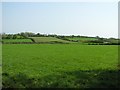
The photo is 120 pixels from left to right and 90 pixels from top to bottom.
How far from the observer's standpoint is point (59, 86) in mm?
11102

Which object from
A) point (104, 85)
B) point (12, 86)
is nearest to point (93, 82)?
point (104, 85)

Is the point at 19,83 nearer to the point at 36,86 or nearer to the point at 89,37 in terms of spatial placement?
the point at 36,86

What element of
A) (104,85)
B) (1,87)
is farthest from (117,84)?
(1,87)

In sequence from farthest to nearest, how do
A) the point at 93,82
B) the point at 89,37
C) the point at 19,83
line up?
the point at 89,37
the point at 93,82
the point at 19,83

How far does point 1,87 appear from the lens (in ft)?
34.7

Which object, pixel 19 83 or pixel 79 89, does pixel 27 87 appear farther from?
pixel 79 89

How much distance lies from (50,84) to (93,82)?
7.36 feet

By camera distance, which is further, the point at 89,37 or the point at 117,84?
the point at 89,37

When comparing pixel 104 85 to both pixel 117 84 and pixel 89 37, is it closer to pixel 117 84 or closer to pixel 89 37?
pixel 117 84

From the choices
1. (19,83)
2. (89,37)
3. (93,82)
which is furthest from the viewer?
(89,37)

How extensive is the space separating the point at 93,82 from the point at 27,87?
3473 mm

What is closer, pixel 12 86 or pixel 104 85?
pixel 12 86

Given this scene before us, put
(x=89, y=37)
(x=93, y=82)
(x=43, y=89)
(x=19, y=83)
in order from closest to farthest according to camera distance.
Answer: (x=43, y=89) < (x=19, y=83) < (x=93, y=82) < (x=89, y=37)

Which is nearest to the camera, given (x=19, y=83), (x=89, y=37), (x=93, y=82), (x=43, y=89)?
(x=43, y=89)
